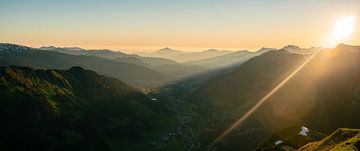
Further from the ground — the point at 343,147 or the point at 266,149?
the point at 343,147

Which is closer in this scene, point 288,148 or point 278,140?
point 288,148

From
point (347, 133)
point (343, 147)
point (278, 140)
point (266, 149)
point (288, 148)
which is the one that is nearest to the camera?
point (343, 147)

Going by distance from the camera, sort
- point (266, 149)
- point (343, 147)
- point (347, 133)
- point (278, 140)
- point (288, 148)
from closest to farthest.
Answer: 1. point (343, 147)
2. point (347, 133)
3. point (288, 148)
4. point (266, 149)
5. point (278, 140)

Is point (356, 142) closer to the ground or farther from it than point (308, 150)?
farther from it

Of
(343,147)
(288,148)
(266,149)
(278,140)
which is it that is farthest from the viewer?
(278,140)

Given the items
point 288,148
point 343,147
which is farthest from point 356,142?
point 288,148

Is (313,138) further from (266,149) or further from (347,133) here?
(347,133)

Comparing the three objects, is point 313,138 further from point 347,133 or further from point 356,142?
point 356,142

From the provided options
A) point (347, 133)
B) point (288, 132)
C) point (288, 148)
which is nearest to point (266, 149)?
point (288, 148)

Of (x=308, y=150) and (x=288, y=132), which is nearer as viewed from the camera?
(x=308, y=150)
